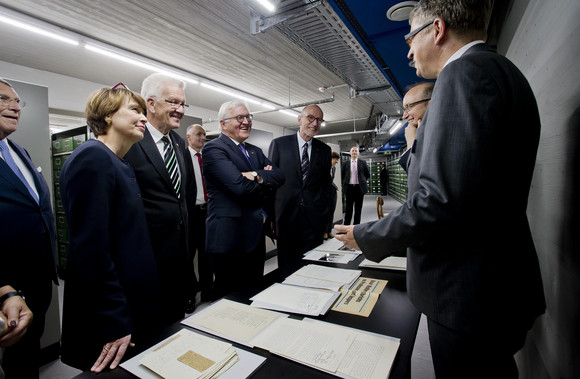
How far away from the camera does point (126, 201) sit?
1099mm

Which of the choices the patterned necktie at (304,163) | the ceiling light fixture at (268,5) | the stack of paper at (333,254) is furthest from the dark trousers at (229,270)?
the ceiling light fixture at (268,5)

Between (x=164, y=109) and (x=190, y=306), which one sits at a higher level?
(x=164, y=109)

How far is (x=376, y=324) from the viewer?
3.03ft

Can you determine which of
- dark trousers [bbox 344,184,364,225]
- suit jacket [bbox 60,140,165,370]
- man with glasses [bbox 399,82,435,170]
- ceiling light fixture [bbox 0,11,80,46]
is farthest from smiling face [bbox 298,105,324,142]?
dark trousers [bbox 344,184,364,225]

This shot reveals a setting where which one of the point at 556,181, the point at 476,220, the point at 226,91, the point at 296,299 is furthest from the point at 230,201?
the point at 226,91

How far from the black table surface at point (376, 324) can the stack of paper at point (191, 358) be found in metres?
0.06

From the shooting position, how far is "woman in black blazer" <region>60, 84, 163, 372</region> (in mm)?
911

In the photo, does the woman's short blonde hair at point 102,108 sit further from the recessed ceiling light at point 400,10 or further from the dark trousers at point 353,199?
the dark trousers at point 353,199

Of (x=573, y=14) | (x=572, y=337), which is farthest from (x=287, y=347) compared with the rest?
(x=573, y=14)

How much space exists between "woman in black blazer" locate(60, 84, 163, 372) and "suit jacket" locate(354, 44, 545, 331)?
955 mm

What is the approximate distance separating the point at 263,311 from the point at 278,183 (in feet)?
→ 3.92

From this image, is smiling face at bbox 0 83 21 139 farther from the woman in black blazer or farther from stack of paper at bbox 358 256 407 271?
stack of paper at bbox 358 256 407 271

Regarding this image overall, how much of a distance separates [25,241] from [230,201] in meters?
1.12

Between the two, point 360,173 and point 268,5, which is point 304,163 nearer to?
→ point 268,5
